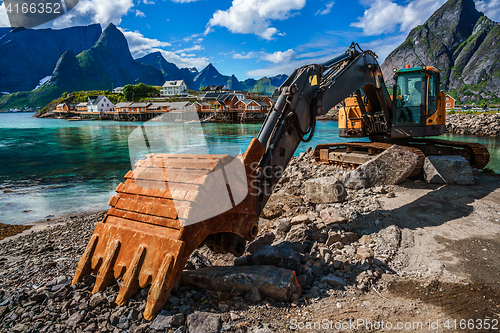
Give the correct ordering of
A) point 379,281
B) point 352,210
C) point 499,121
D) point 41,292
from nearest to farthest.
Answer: point 41,292
point 379,281
point 352,210
point 499,121

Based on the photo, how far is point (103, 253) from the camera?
3.20 meters

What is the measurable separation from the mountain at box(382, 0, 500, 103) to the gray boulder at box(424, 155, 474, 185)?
124 m

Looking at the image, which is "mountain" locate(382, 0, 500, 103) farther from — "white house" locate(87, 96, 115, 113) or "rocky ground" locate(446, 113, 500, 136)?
"white house" locate(87, 96, 115, 113)

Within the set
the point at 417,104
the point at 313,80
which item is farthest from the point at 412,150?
the point at 313,80

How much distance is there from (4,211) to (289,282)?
33.9 ft

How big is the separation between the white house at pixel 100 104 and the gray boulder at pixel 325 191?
10492cm

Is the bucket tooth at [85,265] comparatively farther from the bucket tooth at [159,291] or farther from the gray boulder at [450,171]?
the gray boulder at [450,171]

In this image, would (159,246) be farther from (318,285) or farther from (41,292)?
(318,285)

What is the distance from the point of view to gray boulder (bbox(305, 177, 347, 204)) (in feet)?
20.9

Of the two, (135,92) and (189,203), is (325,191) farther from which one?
(135,92)

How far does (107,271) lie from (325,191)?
4847mm

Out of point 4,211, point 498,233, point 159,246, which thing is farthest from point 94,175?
point 498,233

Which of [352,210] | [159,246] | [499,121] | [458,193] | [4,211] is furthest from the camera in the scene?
[499,121]

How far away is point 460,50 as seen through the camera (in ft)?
529
